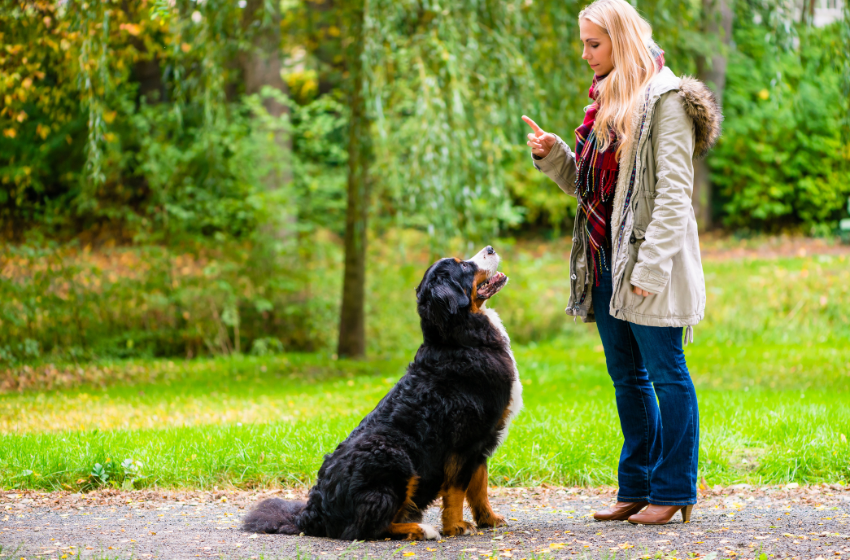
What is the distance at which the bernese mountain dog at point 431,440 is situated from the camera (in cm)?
325

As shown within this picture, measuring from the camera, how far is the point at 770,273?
13.2 metres

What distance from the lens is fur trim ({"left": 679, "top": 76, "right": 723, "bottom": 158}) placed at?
10.1 feet

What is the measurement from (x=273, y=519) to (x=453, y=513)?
826mm

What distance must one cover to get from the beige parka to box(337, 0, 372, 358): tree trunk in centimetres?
537

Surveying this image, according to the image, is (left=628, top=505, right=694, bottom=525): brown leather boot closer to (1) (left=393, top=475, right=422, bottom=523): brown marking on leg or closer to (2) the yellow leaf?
(1) (left=393, top=475, right=422, bottom=523): brown marking on leg

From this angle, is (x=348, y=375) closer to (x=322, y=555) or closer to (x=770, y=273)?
(x=322, y=555)

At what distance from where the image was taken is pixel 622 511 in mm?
3504

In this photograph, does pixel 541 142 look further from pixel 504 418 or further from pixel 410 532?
pixel 410 532

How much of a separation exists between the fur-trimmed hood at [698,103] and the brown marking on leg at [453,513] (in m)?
1.83

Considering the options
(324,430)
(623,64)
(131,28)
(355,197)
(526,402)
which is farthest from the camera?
(355,197)

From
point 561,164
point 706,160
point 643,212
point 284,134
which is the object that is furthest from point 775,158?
point 643,212

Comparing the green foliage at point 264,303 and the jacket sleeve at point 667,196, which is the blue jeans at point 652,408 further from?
the green foliage at point 264,303

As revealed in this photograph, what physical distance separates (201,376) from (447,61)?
15.7ft

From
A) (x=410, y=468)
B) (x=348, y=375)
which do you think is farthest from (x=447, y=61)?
(x=410, y=468)
